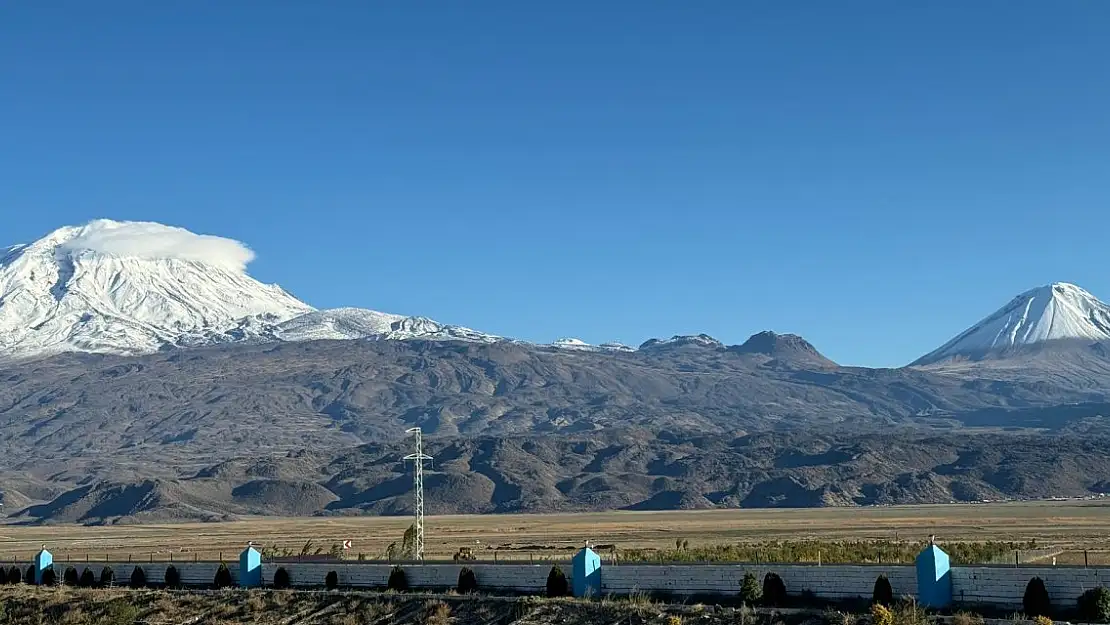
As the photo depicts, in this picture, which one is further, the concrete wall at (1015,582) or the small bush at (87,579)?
the small bush at (87,579)

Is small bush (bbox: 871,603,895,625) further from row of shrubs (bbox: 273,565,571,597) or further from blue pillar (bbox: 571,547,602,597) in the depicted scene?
row of shrubs (bbox: 273,565,571,597)

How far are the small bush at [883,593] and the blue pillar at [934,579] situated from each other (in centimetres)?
68

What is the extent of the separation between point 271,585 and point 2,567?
18.1m

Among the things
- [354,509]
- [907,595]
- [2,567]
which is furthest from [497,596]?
[354,509]

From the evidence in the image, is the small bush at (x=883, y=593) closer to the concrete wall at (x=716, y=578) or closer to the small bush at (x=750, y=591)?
the concrete wall at (x=716, y=578)

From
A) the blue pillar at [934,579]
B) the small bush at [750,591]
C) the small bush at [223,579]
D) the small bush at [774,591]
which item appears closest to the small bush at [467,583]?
the small bush at [750,591]

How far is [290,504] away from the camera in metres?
197

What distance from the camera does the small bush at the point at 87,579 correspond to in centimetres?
5097

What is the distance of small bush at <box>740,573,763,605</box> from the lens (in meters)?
34.3

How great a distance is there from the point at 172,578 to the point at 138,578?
201cm

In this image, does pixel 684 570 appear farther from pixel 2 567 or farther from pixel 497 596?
pixel 2 567

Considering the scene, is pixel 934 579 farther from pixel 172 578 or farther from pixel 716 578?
pixel 172 578

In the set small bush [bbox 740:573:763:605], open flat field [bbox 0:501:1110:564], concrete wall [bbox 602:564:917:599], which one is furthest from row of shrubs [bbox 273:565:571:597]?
open flat field [bbox 0:501:1110:564]

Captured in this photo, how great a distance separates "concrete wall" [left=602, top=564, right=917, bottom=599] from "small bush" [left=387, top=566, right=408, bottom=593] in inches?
289
